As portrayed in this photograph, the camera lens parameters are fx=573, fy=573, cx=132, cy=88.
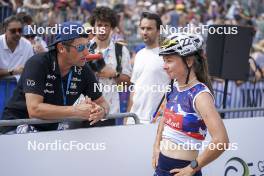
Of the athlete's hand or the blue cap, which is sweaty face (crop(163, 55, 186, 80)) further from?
the blue cap

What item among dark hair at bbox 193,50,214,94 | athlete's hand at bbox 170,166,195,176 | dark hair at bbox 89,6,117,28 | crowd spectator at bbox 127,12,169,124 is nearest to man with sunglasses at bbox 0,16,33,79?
dark hair at bbox 89,6,117,28

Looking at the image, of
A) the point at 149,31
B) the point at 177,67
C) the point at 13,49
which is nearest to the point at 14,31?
the point at 13,49

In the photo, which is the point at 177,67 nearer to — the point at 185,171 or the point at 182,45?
the point at 182,45

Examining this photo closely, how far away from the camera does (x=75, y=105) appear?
506 centimetres

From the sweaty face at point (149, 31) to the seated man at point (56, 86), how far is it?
61.2 inches

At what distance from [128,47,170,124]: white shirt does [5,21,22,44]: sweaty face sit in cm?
156

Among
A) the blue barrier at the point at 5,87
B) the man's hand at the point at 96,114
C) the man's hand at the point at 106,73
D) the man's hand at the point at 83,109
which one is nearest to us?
the man's hand at the point at 83,109

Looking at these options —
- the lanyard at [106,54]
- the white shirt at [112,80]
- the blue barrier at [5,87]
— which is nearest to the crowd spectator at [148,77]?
the white shirt at [112,80]

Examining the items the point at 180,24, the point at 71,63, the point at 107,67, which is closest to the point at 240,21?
the point at 180,24

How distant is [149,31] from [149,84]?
651 millimetres

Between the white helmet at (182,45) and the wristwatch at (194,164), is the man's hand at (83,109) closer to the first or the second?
the white helmet at (182,45)

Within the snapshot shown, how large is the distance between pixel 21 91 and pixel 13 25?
2.15 meters

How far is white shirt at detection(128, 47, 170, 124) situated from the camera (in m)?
6.43

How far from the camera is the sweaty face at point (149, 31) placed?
6641 mm
